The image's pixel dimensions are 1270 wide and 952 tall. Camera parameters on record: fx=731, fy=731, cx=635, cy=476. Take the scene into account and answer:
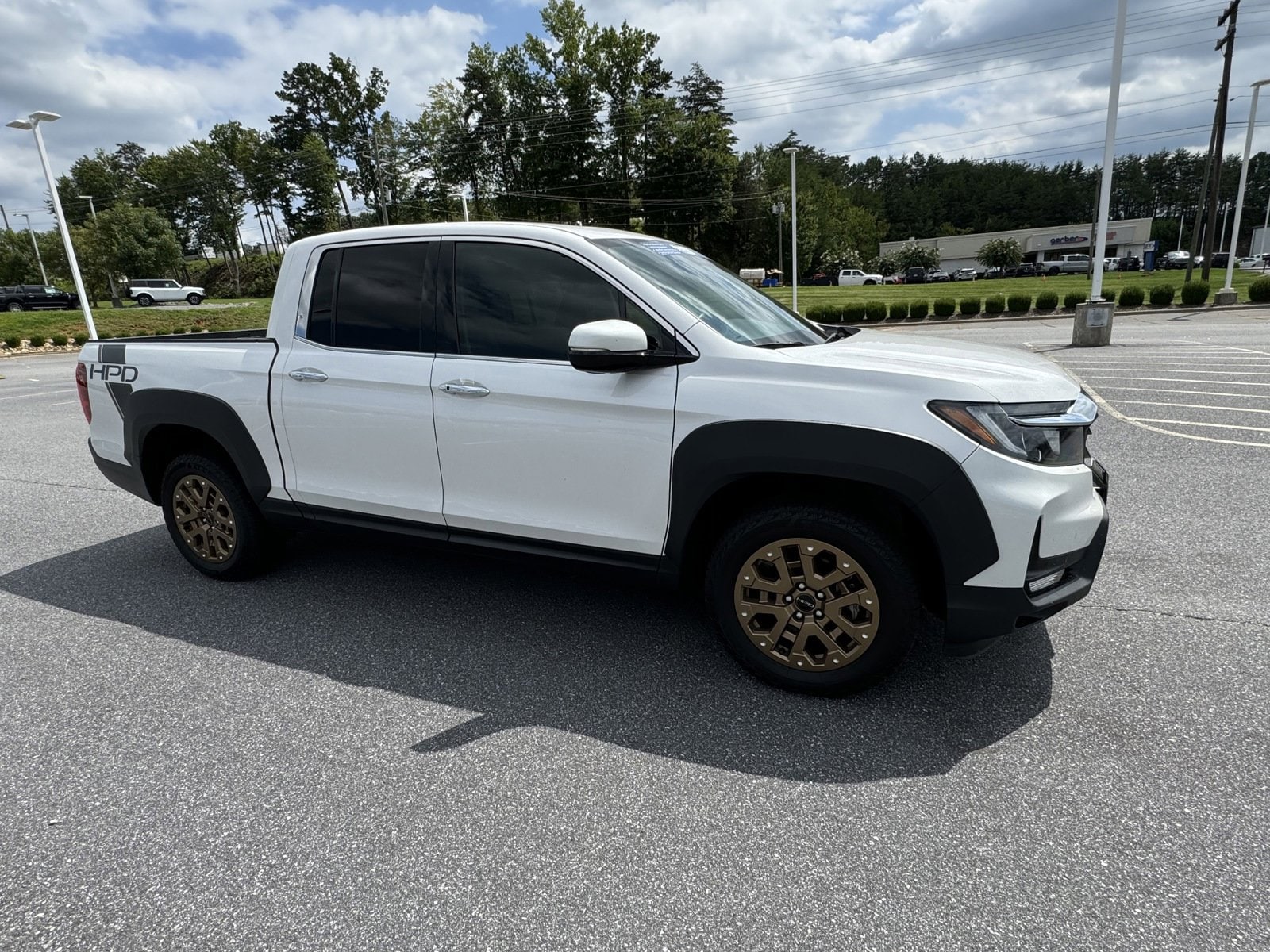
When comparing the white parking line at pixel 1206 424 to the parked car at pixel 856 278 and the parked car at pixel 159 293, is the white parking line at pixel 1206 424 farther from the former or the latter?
the parked car at pixel 856 278

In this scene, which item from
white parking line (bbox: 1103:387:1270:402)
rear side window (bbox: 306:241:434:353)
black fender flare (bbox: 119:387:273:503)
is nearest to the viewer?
rear side window (bbox: 306:241:434:353)

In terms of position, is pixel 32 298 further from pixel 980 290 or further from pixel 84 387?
pixel 980 290

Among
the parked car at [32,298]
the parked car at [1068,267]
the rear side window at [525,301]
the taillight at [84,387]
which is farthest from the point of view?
the parked car at [1068,267]

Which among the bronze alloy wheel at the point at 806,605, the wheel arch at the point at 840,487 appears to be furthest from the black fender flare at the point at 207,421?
the bronze alloy wheel at the point at 806,605

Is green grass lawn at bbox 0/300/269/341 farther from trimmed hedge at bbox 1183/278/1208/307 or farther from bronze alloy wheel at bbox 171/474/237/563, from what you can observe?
trimmed hedge at bbox 1183/278/1208/307

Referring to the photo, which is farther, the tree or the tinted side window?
the tree

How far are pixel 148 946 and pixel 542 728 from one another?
130 cm

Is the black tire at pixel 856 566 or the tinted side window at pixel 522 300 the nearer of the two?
the black tire at pixel 856 566

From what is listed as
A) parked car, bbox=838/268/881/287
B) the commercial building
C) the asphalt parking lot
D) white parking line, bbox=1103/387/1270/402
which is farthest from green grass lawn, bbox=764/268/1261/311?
the commercial building

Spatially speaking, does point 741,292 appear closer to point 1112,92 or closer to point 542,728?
point 542,728

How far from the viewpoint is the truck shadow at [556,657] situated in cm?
267

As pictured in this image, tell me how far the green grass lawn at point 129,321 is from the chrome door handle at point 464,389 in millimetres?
32107

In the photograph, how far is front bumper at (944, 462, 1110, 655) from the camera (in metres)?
2.52

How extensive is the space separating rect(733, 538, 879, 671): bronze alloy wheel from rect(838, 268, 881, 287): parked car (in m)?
77.9
